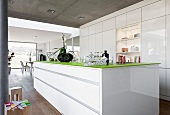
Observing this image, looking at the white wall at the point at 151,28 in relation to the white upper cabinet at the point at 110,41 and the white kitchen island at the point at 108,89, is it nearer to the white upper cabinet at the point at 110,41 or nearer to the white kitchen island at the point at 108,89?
the white upper cabinet at the point at 110,41

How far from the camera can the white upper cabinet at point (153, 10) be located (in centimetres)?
382

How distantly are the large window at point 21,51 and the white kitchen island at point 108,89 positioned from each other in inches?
480

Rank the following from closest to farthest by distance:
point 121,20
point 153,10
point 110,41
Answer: point 153,10 → point 121,20 → point 110,41

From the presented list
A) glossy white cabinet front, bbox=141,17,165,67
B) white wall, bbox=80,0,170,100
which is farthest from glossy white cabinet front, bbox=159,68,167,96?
glossy white cabinet front, bbox=141,17,165,67

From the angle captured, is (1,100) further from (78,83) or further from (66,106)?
(78,83)

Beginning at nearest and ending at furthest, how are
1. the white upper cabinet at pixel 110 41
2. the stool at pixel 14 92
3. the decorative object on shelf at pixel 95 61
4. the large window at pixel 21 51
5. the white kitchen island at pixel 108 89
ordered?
the white kitchen island at pixel 108 89 → the decorative object on shelf at pixel 95 61 → the stool at pixel 14 92 → the white upper cabinet at pixel 110 41 → the large window at pixel 21 51

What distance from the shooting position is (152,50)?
13.4 feet

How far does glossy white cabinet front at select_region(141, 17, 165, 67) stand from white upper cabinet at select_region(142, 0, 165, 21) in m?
0.15

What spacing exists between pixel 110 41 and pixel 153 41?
1887 mm

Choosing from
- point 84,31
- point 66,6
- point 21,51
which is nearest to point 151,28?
point 66,6

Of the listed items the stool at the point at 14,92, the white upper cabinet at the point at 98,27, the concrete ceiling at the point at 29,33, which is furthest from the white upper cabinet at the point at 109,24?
the stool at the point at 14,92

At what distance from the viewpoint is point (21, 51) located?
532 inches

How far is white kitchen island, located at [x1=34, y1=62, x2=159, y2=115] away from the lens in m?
1.78

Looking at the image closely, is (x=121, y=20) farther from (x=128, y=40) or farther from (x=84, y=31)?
(x=84, y=31)
